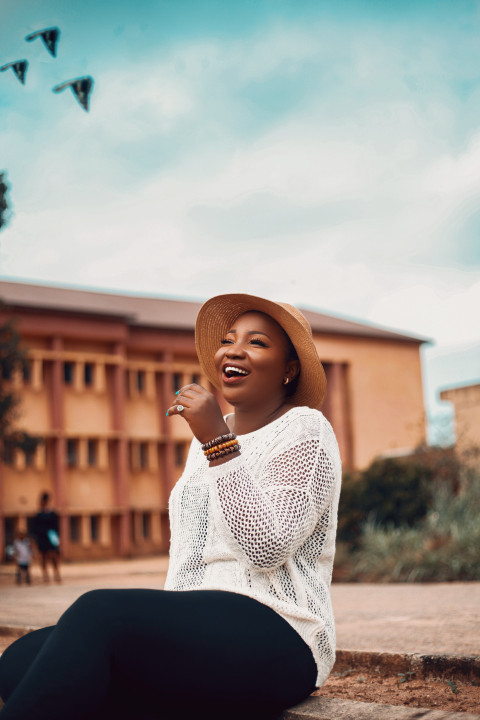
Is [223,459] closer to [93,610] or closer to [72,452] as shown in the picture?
[93,610]

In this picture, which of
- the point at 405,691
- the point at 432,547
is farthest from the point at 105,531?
the point at 405,691

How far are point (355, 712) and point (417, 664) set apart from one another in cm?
152

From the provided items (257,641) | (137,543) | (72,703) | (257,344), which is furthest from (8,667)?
(137,543)

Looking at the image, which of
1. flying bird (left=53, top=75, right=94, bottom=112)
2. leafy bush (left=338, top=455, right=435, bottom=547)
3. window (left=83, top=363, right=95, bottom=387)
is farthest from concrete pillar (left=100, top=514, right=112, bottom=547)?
flying bird (left=53, top=75, right=94, bottom=112)

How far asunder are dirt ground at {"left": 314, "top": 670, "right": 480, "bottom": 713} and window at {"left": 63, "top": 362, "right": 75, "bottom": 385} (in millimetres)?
26587

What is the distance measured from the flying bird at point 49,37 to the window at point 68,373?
25.2m

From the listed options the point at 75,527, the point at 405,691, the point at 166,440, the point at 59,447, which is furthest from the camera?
the point at 166,440

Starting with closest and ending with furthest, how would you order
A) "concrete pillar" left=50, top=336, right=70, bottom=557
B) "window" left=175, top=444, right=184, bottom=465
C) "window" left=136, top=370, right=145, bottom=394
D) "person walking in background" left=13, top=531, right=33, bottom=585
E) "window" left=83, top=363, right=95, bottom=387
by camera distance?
"person walking in background" left=13, top=531, right=33, bottom=585 → "concrete pillar" left=50, top=336, right=70, bottom=557 → "window" left=83, top=363, right=95, bottom=387 → "window" left=136, top=370, right=145, bottom=394 → "window" left=175, top=444, right=184, bottom=465

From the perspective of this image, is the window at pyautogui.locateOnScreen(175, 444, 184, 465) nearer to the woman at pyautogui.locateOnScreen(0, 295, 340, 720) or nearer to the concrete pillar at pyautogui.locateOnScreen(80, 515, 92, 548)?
the concrete pillar at pyautogui.locateOnScreen(80, 515, 92, 548)

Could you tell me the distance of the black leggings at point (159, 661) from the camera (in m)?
1.91

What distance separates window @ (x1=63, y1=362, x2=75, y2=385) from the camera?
2975cm

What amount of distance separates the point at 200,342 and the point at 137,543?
92.4ft

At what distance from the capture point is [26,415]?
94.0ft

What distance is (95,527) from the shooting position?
29.4 m
